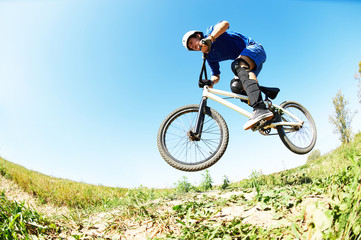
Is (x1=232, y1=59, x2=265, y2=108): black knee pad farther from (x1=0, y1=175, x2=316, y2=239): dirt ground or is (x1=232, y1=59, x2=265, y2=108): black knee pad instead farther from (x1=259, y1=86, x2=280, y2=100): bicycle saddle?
(x1=0, y1=175, x2=316, y2=239): dirt ground

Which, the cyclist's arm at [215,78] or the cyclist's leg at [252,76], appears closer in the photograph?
the cyclist's leg at [252,76]

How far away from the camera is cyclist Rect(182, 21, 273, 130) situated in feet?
13.1

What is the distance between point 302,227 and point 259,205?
48 cm

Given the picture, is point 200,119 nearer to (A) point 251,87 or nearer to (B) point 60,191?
(A) point 251,87

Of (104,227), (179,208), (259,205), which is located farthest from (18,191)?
(259,205)

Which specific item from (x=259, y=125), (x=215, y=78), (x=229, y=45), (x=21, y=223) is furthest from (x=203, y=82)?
(x=21, y=223)

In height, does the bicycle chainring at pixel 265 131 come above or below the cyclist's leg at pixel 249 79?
below

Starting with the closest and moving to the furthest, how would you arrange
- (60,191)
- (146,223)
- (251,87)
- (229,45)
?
(146,223) → (251,87) → (229,45) → (60,191)

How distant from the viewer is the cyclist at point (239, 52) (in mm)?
4008

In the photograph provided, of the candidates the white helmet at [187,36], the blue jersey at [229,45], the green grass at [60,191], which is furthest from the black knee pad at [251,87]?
the green grass at [60,191]

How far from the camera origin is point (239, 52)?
4586 millimetres

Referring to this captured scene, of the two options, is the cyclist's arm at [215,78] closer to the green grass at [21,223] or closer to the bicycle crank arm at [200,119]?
the bicycle crank arm at [200,119]

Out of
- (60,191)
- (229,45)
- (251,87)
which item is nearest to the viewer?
(251,87)

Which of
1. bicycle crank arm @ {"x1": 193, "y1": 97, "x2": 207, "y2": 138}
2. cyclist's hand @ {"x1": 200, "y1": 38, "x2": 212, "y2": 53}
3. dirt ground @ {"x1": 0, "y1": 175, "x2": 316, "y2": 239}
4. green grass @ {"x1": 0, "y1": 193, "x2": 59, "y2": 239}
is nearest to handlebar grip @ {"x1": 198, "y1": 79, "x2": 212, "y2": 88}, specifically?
bicycle crank arm @ {"x1": 193, "y1": 97, "x2": 207, "y2": 138}
